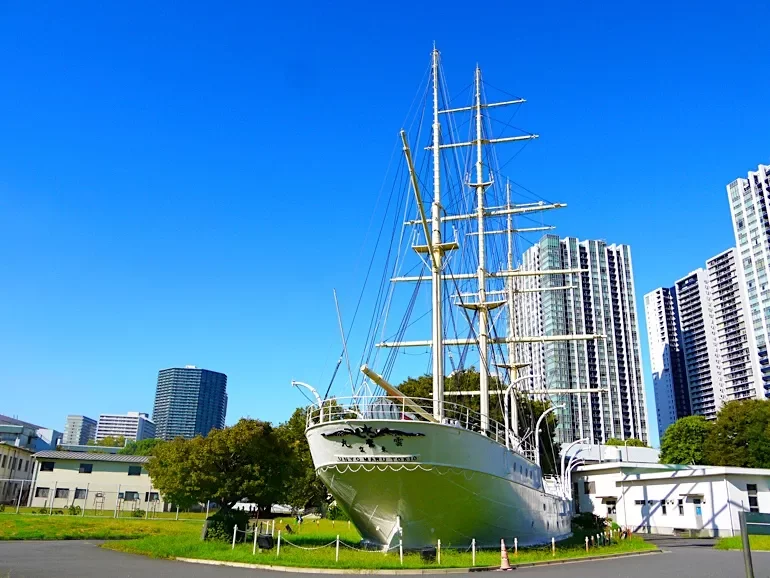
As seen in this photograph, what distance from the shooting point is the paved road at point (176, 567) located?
1496 centimetres

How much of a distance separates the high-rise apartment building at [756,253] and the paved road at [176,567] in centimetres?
10173

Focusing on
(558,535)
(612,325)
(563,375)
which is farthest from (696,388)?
(558,535)

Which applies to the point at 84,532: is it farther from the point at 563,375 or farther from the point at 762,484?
the point at 563,375

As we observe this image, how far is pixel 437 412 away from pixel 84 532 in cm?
1989

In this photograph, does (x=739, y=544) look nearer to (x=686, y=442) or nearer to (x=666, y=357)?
(x=686, y=442)

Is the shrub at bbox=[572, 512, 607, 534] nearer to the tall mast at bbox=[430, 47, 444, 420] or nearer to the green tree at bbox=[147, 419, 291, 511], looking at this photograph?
the tall mast at bbox=[430, 47, 444, 420]

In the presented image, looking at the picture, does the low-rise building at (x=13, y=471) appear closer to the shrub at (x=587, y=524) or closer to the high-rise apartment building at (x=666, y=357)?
the shrub at (x=587, y=524)

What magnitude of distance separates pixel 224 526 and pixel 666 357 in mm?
163494

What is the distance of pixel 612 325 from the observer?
130875mm

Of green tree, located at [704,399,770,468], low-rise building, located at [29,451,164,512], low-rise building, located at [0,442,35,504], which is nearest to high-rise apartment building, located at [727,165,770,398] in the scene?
green tree, located at [704,399,770,468]

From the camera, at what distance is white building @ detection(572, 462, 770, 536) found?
123 ft

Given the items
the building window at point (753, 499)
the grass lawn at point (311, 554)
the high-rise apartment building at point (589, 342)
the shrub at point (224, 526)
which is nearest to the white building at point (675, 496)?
the building window at point (753, 499)

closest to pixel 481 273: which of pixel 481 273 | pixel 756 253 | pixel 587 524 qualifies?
pixel 481 273

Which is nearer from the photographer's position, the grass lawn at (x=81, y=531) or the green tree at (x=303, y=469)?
the grass lawn at (x=81, y=531)
